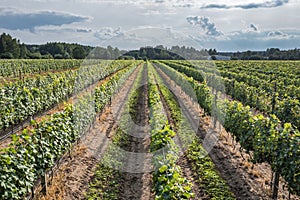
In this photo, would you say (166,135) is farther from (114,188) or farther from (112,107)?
(112,107)

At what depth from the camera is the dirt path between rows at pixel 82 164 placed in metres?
7.56

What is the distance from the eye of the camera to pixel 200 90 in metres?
17.3

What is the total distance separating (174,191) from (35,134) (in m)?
3.68

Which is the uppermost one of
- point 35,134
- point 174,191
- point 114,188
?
point 35,134

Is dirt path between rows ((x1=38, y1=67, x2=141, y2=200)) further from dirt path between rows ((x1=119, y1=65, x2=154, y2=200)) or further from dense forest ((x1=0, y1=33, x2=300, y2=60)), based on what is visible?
dense forest ((x1=0, y1=33, x2=300, y2=60))

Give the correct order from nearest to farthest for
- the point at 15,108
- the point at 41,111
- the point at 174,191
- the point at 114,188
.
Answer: the point at 174,191 → the point at 114,188 → the point at 15,108 → the point at 41,111

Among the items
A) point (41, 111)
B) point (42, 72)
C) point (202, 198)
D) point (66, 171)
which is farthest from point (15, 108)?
point (42, 72)

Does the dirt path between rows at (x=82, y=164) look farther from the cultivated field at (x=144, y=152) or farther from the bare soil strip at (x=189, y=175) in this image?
the bare soil strip at (x=189, y=175)

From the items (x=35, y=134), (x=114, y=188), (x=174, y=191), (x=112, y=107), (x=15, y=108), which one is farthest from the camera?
(x=112, y=107)

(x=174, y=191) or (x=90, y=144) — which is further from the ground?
(x=174, y=191)

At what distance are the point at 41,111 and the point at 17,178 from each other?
10.9 metres

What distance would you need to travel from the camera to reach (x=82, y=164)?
943cm

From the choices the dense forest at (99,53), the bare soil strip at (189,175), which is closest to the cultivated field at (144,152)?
the bare soil strip at (189,175)

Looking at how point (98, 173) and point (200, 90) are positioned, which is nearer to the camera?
point (98, 173)
